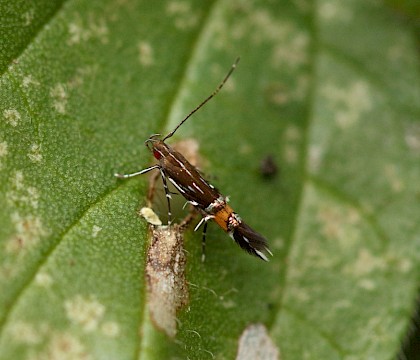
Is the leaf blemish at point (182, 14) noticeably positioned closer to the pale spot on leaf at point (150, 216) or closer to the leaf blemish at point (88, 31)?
the leaf blemish at point (88, 31)

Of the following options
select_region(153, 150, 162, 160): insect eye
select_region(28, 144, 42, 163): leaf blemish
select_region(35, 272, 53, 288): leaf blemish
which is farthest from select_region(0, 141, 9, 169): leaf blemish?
select_region(153, 150, 162, 160): insect eye

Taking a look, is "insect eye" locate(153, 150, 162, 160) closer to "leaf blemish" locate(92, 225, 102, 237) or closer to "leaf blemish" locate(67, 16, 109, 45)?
"leaf blemish" locate(92, 225, 102, 237)

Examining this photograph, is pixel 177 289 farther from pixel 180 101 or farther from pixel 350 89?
pixel 350 89

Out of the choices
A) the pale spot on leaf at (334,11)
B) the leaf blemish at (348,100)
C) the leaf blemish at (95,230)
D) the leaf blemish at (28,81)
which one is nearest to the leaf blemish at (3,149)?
the leaf blemish at (28,81)

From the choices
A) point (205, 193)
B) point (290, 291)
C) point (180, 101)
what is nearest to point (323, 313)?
point (290, 291)

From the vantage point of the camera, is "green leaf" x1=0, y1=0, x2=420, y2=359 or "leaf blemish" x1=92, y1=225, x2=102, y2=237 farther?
"leaf blemish" x1=92, y1=225, x2=102, y2=237

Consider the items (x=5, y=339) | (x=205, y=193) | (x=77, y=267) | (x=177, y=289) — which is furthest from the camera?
(x=205, y=193)
